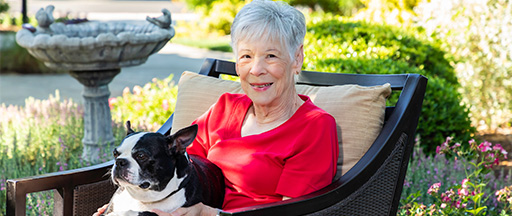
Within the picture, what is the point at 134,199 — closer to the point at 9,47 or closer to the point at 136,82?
the point at 136,82

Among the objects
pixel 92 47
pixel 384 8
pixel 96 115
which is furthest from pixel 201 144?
pixel 384 8

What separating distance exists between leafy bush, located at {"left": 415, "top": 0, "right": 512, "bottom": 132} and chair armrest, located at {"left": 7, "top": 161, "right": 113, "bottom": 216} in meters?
4.69

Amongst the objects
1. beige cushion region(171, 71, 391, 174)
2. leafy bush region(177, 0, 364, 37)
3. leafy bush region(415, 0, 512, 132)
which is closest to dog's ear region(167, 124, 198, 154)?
beige cushion region(171, 71, 391, 174)

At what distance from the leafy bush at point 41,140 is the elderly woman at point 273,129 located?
193 cm

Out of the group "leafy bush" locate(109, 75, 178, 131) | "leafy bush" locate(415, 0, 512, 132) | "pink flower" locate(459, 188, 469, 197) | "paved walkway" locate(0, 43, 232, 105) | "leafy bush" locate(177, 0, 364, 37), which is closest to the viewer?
"pink flower" locate(459, 188, 469, 197)

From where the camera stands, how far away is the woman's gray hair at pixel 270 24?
237cm

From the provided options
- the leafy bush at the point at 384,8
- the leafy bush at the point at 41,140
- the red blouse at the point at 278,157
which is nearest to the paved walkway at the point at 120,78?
the leafy bush at the point at 41,140

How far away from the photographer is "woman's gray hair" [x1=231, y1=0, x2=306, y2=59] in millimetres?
2371

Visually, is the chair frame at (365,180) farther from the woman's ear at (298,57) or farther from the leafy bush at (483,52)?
the leafy bush at (483,52)

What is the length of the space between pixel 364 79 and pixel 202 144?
84 cm

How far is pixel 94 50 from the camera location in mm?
4293

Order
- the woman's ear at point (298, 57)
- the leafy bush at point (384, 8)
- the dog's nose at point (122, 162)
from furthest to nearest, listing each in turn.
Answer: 1. the leafy bush at point (384, 8)
2. the woman's ear at point (298, 57)
3. the dog's nose at point (122, 162)

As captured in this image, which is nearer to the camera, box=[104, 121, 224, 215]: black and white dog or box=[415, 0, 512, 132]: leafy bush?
box=[104, 121, 224, 215]: black and white dog

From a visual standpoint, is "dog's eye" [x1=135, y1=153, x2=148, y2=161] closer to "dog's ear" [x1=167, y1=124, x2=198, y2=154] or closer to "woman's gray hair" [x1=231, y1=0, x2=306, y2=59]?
"dog's ear" [x1=167, y1=124, x2=198, y2=154]
